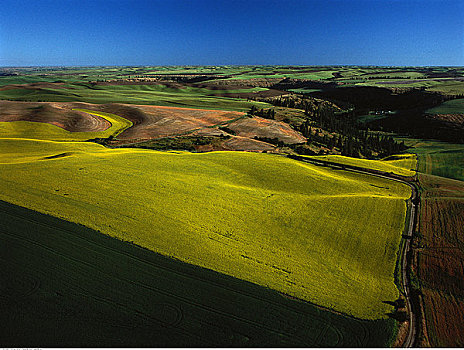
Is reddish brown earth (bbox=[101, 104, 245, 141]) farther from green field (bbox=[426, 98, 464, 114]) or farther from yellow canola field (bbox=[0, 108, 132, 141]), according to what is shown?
green field (bbox=[426, 98, 464, 114])

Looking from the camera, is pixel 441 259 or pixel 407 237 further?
pixel 407 237

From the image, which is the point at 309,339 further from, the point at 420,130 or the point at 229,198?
the point at 420,130

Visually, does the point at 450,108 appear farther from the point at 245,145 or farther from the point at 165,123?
the point at 165,123

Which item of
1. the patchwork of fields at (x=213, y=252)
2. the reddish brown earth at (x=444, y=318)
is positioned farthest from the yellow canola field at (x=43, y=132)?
the reddish brown earth at (x=444, y=318)

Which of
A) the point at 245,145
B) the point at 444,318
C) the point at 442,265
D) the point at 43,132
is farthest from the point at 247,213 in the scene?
the point at 43,132

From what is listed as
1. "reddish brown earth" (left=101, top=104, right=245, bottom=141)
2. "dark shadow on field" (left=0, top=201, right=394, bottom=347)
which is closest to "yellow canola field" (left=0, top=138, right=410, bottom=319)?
"dark shadow on field" (left=0, top=201, right=394, bottom=347)

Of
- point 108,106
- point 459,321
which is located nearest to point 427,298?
point 459,321

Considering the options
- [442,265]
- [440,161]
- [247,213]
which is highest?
[247,213]
